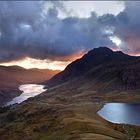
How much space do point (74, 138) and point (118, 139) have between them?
77.6 feet

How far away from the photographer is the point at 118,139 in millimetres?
185750

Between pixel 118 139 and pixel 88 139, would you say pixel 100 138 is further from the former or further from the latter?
pixel 118 139

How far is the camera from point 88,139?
169125mm

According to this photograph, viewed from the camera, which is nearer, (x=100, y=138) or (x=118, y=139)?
(x=100, y=138)

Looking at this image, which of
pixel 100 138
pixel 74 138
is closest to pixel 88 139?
pixel 100 138

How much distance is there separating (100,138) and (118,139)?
62.5 ft

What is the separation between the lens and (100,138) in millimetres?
170500

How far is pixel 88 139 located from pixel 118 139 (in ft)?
78.3

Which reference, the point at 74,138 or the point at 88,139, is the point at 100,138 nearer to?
the point at 88,139

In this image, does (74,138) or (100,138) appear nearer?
(100,138)

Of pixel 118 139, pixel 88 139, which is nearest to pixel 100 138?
pixel 88 139
